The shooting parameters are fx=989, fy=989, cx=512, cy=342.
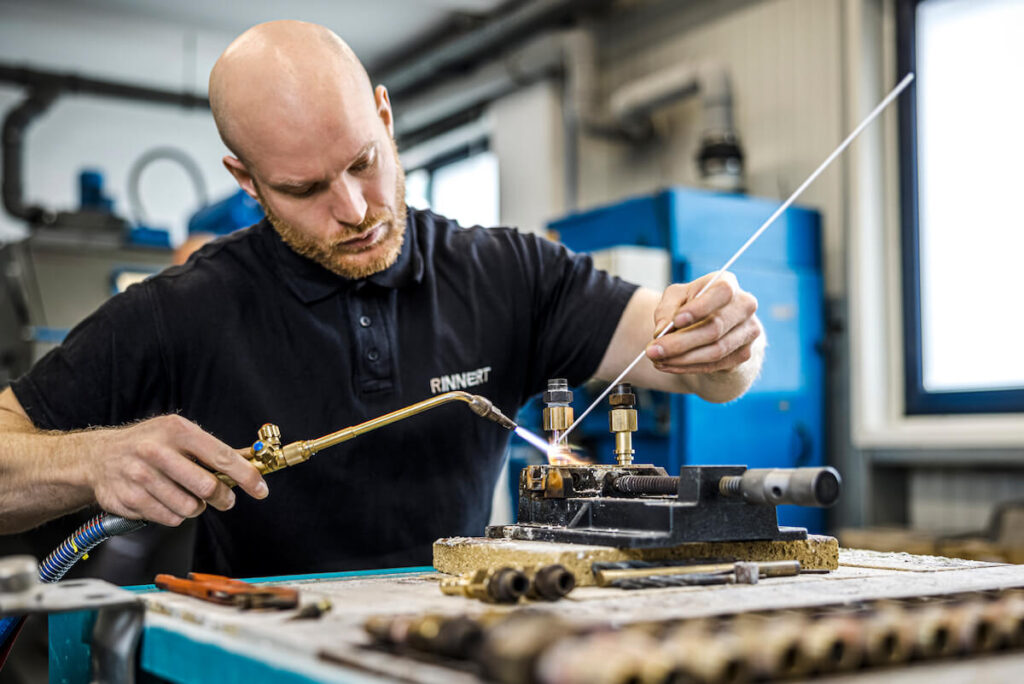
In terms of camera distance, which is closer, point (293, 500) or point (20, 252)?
point (293, 500)

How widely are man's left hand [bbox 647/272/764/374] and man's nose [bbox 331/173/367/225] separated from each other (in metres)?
0.48

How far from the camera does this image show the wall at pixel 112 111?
5219mm

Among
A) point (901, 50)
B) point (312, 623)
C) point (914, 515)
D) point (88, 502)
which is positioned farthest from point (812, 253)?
point (312, 623)

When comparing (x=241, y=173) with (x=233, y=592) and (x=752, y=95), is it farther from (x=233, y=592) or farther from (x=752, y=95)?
(x=752, y=95)

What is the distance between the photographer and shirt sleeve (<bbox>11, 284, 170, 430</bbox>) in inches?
55.2

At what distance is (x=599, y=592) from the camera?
91 centimetres

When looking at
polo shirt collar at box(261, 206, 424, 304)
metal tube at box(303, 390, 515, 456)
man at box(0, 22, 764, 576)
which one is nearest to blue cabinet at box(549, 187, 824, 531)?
man at box(0, 22, 764, 576)

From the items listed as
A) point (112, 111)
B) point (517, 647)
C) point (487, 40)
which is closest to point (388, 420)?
point (517, 647)

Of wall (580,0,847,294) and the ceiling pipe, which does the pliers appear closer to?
wall (580,0,847,294)

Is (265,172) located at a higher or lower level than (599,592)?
higher

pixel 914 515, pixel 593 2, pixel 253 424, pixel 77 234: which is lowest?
pixel 914 515

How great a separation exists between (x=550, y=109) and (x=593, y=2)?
0.56m

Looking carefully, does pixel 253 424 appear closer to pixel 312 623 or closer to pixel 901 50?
pixel 312 623

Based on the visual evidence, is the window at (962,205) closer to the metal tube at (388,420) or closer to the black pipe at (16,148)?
the metal tube at (388,420)
